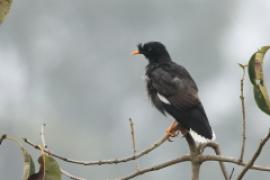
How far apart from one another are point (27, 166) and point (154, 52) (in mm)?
6328

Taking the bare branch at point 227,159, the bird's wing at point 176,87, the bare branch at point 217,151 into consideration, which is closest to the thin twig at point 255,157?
the bare branch at point 227,159

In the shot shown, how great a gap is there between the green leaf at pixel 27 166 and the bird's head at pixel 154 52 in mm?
6036

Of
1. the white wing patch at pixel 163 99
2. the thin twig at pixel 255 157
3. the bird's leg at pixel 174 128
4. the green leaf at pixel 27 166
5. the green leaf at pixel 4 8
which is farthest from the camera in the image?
the white wing patch at pixel 163 99

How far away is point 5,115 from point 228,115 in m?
46.9

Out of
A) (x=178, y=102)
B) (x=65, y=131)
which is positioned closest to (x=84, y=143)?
(x=65, y=131)

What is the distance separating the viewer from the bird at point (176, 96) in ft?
26.6

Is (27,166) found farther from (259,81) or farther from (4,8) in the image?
(259,81)

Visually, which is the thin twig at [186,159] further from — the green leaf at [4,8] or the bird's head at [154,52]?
the bird's head at [154,52]

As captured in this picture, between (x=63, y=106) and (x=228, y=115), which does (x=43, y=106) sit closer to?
(x=63, y=106)

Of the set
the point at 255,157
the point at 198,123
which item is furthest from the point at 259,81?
the point at 198,123

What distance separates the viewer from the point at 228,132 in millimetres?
176625

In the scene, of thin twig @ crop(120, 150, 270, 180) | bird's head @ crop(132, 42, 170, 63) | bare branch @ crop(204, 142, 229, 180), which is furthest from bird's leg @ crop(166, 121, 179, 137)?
thin twig @ crop(120, 150, 270, 180)

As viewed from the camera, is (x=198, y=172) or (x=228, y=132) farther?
(x=228, y=132)

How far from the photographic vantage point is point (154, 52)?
402 inches
